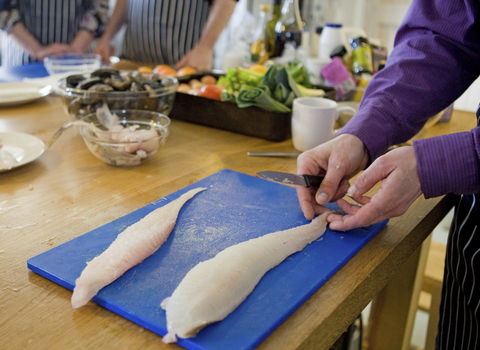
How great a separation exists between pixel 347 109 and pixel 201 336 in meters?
1.01

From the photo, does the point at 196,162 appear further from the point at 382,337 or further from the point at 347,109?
the point at 382,337

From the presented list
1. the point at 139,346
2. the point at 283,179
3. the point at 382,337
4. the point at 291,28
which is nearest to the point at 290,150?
the point at 283,179

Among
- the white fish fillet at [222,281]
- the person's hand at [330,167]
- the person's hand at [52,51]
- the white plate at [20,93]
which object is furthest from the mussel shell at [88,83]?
the person's hand at [52,51]

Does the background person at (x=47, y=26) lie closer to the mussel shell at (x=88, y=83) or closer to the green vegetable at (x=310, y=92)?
the mussel shell at (x=88, y=83)

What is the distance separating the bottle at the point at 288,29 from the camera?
243 centimetres

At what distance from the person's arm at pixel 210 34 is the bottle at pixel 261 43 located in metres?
0.38

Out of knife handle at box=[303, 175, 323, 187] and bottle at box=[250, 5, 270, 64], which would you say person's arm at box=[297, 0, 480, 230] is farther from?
bottle at box=[250, 5, 270, 64]

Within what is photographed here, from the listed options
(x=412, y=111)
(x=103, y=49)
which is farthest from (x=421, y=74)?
(x=103, y=49)

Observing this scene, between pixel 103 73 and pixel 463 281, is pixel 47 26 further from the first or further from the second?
pixel 463 281

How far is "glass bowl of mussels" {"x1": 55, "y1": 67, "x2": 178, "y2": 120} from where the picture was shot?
4.18 feet

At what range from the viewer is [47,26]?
10.2 feet

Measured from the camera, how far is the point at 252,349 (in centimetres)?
55

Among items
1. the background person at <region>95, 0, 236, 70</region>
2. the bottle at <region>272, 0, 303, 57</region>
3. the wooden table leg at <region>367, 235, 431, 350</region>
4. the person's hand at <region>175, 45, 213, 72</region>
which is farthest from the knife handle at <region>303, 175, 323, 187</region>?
the background person at <region>95, 0, 236, 70</region>

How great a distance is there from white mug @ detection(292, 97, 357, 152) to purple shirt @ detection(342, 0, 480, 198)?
0.16 meters
